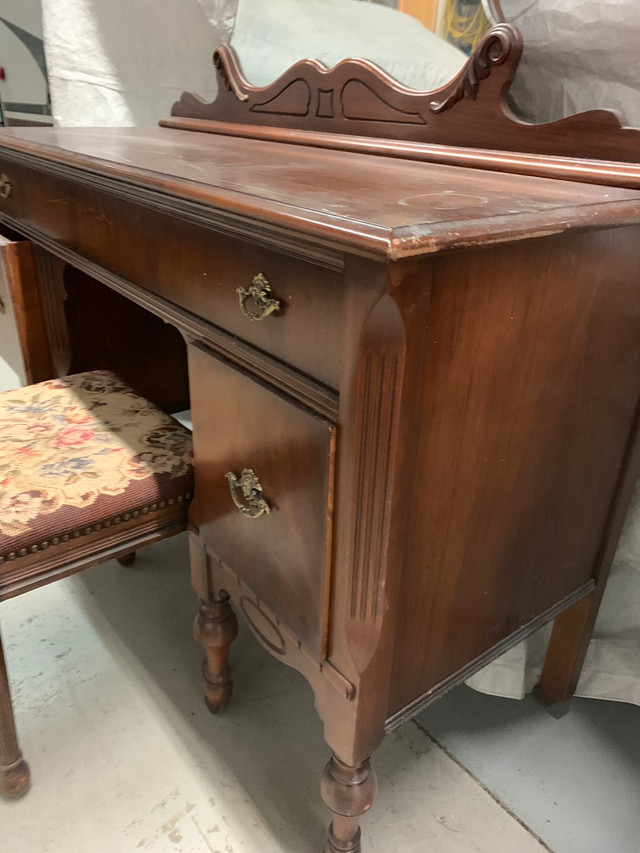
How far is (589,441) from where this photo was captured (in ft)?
2.61

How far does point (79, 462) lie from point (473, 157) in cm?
65

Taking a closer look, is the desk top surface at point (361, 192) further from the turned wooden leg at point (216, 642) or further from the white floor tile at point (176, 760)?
the white floor tile at point (176, 760)

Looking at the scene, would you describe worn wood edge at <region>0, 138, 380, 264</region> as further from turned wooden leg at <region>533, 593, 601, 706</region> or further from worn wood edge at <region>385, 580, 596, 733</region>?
turned wooden leg at <region>533, 593, 601, 706</region>

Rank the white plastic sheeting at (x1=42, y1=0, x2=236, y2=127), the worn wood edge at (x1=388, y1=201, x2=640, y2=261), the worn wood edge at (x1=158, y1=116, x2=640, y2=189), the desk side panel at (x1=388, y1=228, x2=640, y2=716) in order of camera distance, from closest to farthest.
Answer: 1. the worn wood edge at (x1=388, y1=201, x2=640, y2=261)
2. the desk side panel at (x1=388, y1=228, x2=640, y2=716)
3. the worn wood edge at (x1=158, y1=116, x2=640, y2=189)
4. the white plastic sheeting at (x1=42, y1=0, x2=236, y2=127)

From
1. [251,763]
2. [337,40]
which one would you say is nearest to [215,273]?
[337,40]

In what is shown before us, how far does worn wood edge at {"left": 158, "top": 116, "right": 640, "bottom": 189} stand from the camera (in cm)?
70

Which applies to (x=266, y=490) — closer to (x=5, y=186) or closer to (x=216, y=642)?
(x=216, y=642)

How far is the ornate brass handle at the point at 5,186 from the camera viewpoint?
1298 millimetres

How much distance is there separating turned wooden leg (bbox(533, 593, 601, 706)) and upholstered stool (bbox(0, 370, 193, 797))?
60 cm

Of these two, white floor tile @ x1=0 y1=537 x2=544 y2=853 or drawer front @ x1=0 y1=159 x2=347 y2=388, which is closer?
drawer front @ x1=0 y1=159 x2=347 y2=388

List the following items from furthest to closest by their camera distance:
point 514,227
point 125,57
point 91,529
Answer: point 125,57 → point 91,529 → point 514,227

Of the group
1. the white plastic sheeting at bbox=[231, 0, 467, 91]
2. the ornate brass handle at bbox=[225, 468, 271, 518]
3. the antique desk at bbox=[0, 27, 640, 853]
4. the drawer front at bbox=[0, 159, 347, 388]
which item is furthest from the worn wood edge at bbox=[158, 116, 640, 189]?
the ornate brass handle at bbox=[225, 468, 271, 518]

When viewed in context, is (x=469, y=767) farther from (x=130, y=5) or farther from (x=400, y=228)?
(x=130, y=5)

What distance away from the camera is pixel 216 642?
100 cm
